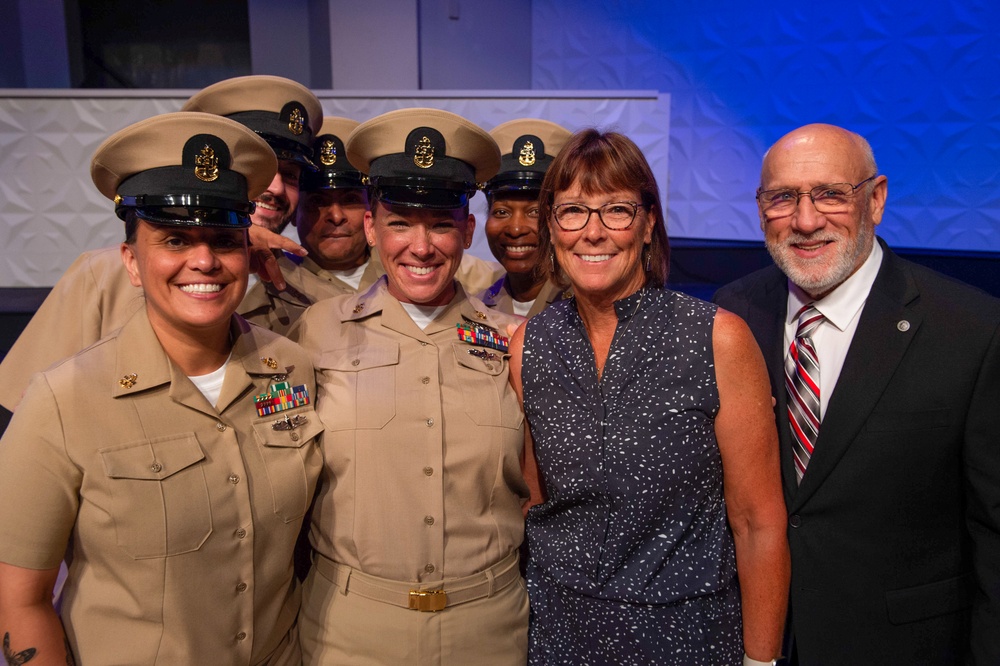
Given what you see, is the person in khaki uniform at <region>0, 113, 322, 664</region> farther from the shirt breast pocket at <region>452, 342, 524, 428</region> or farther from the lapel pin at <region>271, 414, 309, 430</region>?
the shirt breast pocket at <region>452, 342, 524, 428</region>

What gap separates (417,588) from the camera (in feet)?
6.28

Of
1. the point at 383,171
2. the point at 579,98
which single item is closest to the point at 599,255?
the point at 383,171

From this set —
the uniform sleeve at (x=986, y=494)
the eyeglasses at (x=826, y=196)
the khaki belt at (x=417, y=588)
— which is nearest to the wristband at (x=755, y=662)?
the uniform sleeve at (x=986, y=494)

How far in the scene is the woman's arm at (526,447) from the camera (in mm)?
2105

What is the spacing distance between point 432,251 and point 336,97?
13.0ft

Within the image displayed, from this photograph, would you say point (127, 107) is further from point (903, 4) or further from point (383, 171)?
point (903, 4)

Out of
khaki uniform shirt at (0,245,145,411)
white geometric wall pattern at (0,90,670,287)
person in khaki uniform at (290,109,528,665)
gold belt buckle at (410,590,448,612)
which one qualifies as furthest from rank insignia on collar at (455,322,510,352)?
white geometric wall pattern at (0,90,670,287)

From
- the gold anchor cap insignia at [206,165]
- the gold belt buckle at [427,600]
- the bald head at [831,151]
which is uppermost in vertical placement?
the bald head at [831,151]

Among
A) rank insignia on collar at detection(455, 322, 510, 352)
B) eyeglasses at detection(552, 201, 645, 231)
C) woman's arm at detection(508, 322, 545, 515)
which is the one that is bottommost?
woman's arm at detection(508, 322, 545, 515)

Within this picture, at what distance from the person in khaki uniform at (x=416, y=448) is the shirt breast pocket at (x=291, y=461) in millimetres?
76

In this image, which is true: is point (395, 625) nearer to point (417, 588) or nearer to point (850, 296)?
point (417, 588)

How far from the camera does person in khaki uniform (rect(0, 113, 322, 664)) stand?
5.03 feet

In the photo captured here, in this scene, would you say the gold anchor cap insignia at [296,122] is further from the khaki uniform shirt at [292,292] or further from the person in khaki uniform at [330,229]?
the khaki uniform shirt at [292,292]

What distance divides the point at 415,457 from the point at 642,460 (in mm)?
622
